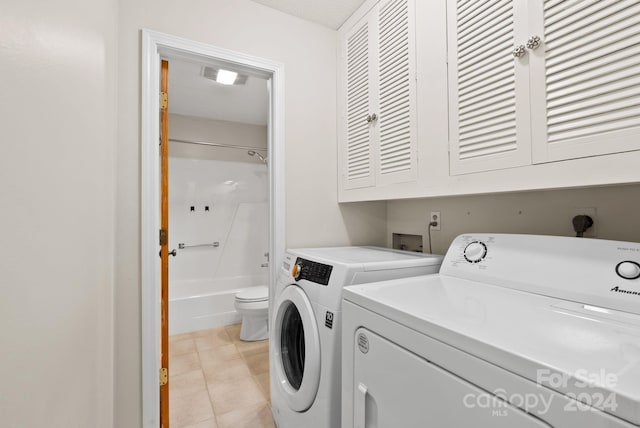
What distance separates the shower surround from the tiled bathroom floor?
12.2 inches

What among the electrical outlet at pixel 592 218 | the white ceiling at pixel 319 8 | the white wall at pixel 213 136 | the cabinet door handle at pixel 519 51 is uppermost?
the white ceiling at pixel 319 8

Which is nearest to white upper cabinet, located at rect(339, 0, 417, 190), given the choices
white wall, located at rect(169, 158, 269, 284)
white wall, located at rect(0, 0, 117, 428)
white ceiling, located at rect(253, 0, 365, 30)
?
white ceiling, located at rect(253, 0, 365, 30)

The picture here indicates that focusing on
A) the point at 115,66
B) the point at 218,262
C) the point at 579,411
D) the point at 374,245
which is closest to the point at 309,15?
the point at 115,66

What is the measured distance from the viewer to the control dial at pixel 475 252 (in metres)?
1.04

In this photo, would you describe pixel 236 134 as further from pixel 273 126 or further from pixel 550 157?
pixel 550 157

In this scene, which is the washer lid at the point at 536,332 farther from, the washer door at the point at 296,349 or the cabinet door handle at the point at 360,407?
the washer door at the point at 296,349

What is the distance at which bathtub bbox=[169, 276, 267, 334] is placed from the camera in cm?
287

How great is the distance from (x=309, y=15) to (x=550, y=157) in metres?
1.66

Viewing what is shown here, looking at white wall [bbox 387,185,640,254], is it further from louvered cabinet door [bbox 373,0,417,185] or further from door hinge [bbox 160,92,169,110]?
door hinge [bbox 160,92,169,110]

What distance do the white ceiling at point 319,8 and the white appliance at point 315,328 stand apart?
1534 mm

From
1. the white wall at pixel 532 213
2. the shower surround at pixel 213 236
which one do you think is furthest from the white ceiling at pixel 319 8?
the shower surround at pixel 213 236

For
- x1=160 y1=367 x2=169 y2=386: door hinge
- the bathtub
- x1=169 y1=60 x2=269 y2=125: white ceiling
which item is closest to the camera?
x1=160 y1=367 x2=169 y2=386: door hinge

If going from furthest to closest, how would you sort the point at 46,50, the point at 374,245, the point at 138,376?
the point at 374,245 < the point at 138,376 < the point at 46,50

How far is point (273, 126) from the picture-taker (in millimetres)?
1695
